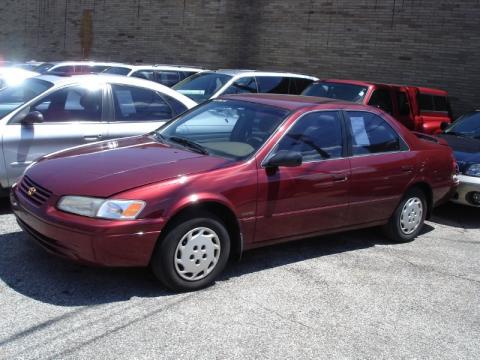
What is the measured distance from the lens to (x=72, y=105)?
6305mm

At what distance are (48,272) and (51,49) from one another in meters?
21.2

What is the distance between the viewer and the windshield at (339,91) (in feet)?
31.1

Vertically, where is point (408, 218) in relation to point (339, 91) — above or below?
below

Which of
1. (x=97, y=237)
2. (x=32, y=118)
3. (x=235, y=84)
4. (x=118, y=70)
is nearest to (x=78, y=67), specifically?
(x=118, y=70)

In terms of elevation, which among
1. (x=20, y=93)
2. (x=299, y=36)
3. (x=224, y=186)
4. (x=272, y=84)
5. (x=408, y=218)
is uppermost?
(x=299, y=36)

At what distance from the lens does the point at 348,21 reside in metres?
15.1

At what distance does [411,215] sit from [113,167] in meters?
3.34

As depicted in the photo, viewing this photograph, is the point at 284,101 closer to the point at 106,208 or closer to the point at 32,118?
the point at 106,208

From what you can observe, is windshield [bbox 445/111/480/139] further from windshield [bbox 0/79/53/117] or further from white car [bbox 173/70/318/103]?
windshield [bbox 0/79/53/117]

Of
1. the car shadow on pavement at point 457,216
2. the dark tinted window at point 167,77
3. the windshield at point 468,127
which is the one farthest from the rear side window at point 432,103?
the dark tinted window at point 167,77

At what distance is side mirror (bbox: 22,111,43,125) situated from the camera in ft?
19.4

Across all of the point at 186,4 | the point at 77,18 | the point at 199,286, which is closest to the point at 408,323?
the point at 199,286

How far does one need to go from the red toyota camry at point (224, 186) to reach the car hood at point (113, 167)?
13mm

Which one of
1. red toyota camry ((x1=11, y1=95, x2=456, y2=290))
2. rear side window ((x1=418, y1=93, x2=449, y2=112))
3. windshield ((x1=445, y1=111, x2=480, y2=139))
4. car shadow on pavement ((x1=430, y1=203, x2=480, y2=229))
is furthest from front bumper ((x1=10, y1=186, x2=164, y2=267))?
rear side window ((x1=418, y1=93, x2=449, y2=112))
